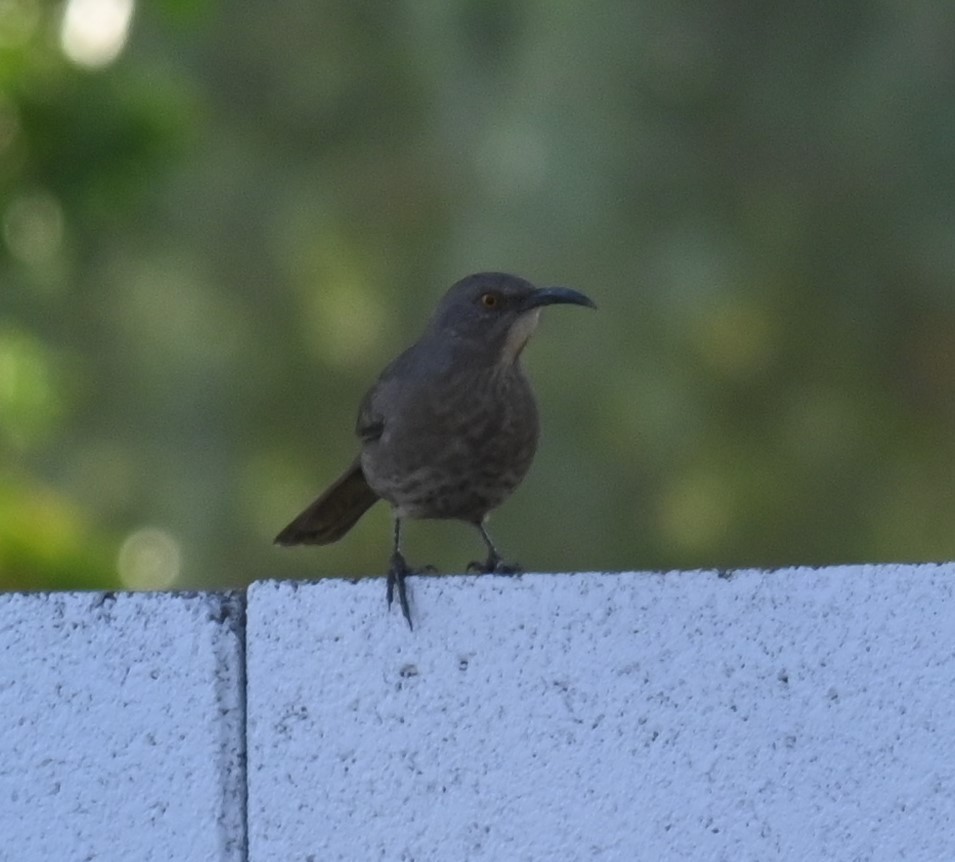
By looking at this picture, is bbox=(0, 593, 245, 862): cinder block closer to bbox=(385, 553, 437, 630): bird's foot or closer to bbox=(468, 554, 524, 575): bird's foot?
bbox=(385, 553, 437, 630): bird's foot

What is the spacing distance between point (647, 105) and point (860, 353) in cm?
190

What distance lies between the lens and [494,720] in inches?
128

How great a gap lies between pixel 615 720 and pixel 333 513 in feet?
7.67

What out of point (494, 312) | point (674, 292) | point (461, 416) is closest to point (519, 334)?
point (494, 312)

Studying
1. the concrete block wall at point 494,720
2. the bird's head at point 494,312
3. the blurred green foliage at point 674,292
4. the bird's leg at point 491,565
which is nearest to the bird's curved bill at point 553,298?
the bird's head at point 494,312

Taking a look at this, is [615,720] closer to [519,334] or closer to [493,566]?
[493,566]

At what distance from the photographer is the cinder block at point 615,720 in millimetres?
3176

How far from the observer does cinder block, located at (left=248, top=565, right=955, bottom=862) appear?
318cm

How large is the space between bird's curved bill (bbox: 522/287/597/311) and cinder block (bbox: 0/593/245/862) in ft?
6.28

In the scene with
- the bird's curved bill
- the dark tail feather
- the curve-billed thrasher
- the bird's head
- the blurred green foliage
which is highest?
the bird's curved bill

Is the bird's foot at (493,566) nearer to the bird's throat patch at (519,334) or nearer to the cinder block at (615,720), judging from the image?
the bird's throat patch at (519,334)

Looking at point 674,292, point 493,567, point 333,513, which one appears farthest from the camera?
point 674,292

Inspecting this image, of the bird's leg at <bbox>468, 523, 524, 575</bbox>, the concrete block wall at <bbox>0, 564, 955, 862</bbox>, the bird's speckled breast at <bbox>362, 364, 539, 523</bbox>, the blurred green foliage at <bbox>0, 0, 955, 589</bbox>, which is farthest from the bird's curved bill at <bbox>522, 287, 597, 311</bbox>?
the blurred green foliage at <bbox>0, 0, 955, 589</bbox>

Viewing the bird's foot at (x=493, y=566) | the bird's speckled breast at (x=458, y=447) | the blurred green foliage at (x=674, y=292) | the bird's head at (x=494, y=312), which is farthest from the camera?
Answer: the blurred green foliage at (x=674, y=292)
